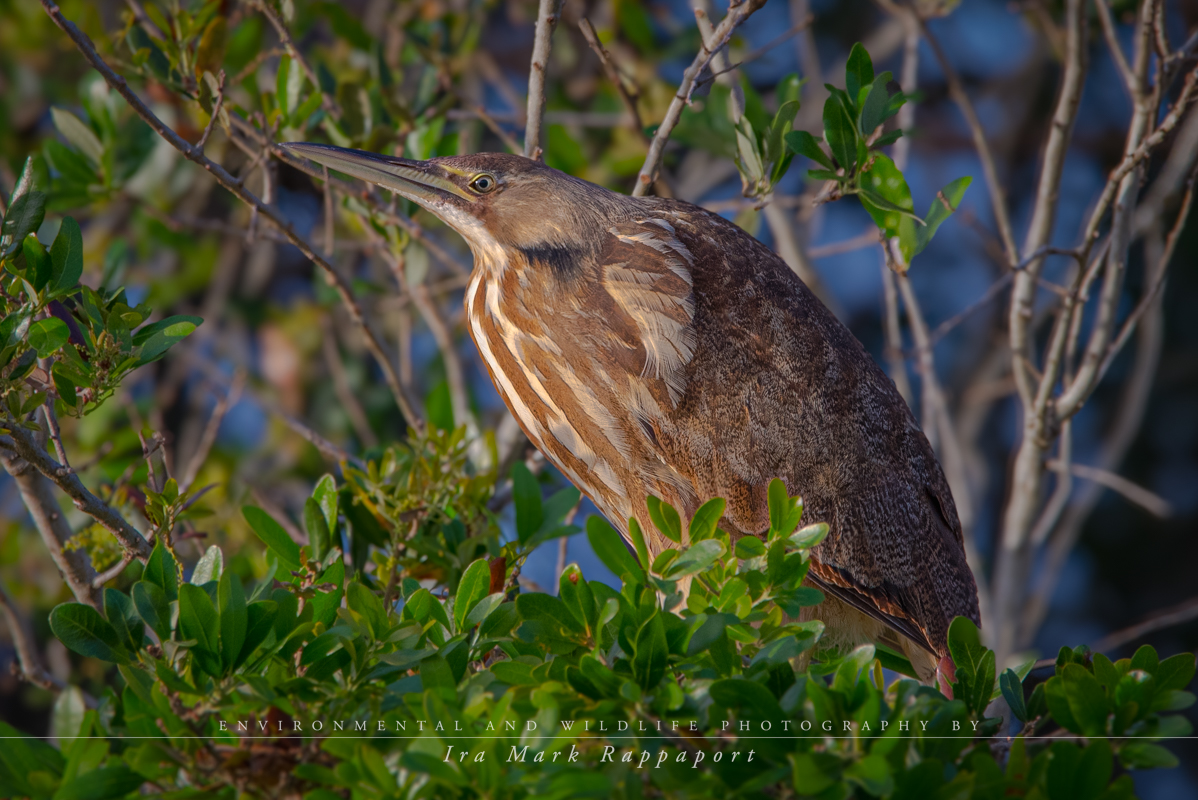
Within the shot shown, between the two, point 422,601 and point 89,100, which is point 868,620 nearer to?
point 422,601

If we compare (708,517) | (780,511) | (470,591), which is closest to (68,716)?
(470,591)

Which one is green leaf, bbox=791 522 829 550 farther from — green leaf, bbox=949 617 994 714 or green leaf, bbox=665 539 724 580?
green leaf, bbox=949 617 994 714

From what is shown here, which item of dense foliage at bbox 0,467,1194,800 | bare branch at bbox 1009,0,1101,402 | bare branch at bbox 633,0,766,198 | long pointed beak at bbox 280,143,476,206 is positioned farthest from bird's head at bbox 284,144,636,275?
bare branch at bbox 1009,0,1101,402

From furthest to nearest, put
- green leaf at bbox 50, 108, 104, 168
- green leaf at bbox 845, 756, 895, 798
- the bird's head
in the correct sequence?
green leaf at bbox 50, 108, 104, 168 → the bird's head → green leaf at bbox 845, 756, 895, 798

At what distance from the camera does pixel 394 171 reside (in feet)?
7.66

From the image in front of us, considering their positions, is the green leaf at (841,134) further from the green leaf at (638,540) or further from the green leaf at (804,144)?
the green leaf at (638,540)

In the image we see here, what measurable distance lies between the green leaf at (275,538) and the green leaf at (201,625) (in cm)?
46

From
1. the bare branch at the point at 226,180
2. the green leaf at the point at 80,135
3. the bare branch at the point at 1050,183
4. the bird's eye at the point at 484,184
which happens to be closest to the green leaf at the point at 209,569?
the bare branch at the point at 226,180

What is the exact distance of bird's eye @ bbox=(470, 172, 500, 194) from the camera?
93.4 inches

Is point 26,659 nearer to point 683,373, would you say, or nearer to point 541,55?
point 683,373

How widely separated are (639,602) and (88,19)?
2.85 metres

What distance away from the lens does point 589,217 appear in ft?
7.59

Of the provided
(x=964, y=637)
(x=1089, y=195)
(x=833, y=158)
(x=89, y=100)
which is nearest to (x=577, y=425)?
(x=833, y=158)

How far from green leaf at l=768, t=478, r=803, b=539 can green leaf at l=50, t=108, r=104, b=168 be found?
2.18 meters
